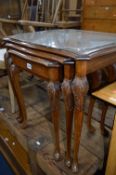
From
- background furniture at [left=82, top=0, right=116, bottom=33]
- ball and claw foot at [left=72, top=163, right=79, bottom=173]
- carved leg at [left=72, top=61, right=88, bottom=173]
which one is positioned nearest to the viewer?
carved leg at [left=72, top=61, right=88, bottom=173]

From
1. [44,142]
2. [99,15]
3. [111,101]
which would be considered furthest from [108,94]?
[99,15]

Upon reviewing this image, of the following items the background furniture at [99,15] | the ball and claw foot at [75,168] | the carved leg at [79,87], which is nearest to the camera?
the carved leg at [79,87]

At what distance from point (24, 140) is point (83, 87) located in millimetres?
654

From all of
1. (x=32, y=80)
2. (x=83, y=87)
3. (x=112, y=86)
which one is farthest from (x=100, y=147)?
(x=32, y=80)

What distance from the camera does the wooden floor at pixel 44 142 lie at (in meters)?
0.95

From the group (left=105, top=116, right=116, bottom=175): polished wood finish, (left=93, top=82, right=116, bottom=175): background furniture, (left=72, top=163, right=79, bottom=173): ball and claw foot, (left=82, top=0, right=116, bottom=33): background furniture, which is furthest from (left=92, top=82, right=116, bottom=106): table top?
(left=82, top=0, right=116, bottom=33): background furniture

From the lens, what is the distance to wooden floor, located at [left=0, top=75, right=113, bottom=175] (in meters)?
0.95

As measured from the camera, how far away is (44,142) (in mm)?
1114

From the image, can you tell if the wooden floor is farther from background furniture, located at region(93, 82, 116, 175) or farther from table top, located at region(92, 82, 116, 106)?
table top, located at region(92, 82, 116, 106)

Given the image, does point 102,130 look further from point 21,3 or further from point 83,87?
point 21,3

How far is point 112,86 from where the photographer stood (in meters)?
0.84

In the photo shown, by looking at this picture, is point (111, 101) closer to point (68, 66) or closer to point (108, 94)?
point (108, 94)

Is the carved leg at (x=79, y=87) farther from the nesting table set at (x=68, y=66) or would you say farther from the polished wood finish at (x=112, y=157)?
the polished wood finish at (x=112, y=157)

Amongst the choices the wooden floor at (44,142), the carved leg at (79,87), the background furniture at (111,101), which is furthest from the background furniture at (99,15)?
the carved leg at (79,87)
